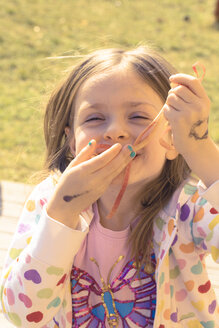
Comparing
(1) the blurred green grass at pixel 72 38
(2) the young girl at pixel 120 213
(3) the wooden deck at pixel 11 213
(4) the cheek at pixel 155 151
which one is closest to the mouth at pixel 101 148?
(2) the young girl at pixel 120 213

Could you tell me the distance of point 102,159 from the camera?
122cm

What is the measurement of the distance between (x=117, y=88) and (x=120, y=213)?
1.37 ft

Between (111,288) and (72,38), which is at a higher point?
(72,38)

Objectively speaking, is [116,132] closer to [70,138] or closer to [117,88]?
[117,88]

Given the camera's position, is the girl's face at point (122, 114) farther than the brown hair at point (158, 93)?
No

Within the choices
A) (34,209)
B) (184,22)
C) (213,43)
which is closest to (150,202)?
(34,209)

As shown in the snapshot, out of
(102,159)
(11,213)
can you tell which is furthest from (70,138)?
(11,213)

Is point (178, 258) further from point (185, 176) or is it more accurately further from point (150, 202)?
point (185, 176)

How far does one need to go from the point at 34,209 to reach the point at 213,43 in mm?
4911

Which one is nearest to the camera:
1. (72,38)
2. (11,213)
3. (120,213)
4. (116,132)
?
(116,132)

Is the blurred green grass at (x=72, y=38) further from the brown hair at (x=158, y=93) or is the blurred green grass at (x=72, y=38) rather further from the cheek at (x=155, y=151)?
the cheek at (x=155, y=151)

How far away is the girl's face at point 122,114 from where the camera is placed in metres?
1.34

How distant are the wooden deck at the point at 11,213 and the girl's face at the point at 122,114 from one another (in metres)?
0.91

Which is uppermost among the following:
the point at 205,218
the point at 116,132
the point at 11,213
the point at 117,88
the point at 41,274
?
the point at 117,88
